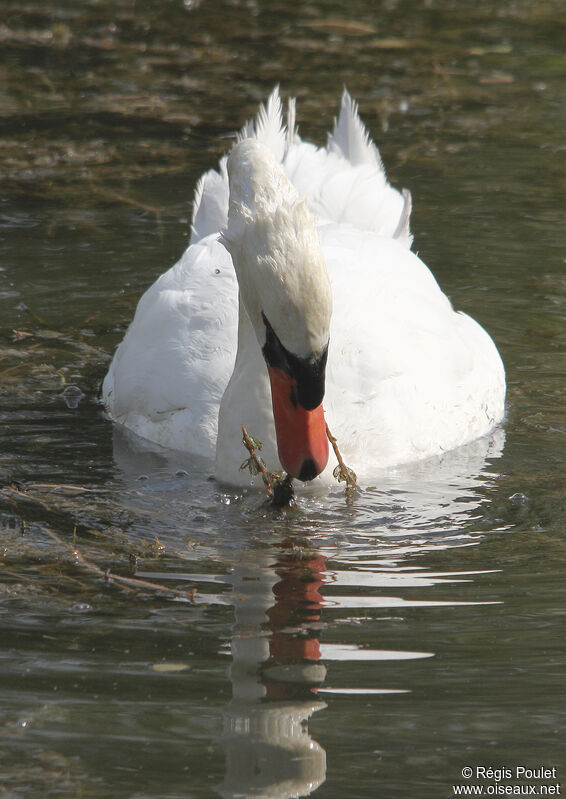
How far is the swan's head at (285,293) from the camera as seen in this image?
16.9 ft

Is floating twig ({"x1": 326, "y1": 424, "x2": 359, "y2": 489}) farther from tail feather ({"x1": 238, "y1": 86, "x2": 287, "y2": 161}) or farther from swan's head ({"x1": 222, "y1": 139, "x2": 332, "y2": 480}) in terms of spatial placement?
tail feather ({"x1": 238, "y1": 86, "x2": 287, "y2": 161})

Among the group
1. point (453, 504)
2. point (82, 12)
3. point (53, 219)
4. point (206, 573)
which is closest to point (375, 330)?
point (453, 504)

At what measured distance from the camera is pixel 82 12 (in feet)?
47.4

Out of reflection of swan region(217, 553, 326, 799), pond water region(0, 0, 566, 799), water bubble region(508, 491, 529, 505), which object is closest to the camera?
reflection of swan region(217, 553, 326, 799)

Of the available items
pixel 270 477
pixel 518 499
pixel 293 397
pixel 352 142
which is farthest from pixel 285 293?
pixel 352 142

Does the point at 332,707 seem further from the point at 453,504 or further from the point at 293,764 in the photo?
the point at 453,504

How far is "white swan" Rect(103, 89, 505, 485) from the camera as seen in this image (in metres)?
5.34

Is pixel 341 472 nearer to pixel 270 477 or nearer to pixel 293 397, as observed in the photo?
pixel 270 477

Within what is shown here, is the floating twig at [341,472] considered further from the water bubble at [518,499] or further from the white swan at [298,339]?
the water bubble at [518,499]

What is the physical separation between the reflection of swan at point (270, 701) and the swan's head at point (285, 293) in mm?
609

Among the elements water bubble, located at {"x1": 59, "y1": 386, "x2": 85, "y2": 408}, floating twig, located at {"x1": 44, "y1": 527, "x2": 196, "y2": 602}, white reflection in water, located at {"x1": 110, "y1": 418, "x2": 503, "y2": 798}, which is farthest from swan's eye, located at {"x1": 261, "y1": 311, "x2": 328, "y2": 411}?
water bubble, located at {"x1": 59, "y1": 386, "x2": 85, "y2": 408}

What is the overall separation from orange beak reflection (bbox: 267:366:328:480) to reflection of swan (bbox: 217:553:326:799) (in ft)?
1.60

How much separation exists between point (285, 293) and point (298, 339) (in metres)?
0.18

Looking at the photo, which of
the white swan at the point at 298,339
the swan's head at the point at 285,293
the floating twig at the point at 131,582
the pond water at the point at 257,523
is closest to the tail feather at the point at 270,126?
the white swan at the point at 298,339
